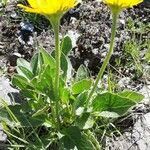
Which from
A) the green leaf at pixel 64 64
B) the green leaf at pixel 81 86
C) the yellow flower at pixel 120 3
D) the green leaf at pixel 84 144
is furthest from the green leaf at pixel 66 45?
the yellow flower at pixel 120 3

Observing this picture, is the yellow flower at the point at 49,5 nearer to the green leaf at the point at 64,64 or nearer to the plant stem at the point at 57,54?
the plant stem at the point at 57,54

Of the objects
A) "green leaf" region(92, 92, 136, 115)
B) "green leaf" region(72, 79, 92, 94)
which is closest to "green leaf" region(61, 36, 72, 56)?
"green leaf" region(72, 79, 92, 94)

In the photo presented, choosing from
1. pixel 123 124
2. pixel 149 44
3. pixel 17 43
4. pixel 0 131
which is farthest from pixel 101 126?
pixel 17 43

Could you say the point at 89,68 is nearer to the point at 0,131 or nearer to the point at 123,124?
A: the point at 123,124

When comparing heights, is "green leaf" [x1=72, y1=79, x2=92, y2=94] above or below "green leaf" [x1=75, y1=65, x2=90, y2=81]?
below

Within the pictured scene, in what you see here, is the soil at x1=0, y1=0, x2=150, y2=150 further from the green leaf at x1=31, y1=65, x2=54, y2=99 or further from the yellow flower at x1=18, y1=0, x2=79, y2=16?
the yellow flower at x1=18, y1=0, x2=79, y2=16

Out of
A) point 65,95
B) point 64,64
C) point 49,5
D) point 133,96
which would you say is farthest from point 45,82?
point 49,5
